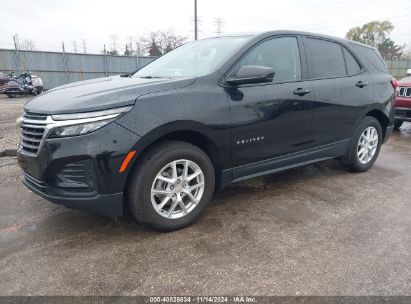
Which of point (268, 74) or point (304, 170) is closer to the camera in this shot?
point (268, 74)

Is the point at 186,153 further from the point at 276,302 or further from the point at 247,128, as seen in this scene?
the point at 276,302

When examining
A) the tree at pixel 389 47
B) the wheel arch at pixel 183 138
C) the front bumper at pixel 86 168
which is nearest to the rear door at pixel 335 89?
the wheel arch at pixel 183 138

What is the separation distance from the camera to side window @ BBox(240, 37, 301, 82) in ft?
10.8

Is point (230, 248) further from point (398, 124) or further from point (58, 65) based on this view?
point (58, 65)

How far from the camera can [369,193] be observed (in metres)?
3.84

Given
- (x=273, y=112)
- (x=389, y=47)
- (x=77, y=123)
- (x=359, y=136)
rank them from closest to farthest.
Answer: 1. (x=77, y=123)
2. (x=273, y=112)
3. (x=359, y=136)
4. (x=389, y=47)

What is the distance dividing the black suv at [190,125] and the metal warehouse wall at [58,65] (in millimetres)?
14284

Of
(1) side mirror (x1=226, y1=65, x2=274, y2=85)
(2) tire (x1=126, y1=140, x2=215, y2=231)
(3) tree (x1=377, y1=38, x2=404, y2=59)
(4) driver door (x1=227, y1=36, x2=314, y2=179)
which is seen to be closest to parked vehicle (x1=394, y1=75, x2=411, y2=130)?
(4) driver door (x1=227, y1=36, x2=314, y2=179)

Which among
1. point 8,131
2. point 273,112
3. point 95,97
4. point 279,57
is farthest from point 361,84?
point 8,131

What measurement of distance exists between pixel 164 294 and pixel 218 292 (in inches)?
13.4

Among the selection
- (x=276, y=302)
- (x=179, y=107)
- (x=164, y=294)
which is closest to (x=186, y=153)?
(x=179, y=107)

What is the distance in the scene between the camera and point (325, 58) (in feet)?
12.8

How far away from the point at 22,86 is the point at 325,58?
620 inches

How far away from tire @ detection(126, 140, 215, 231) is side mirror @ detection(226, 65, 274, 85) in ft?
2.27
